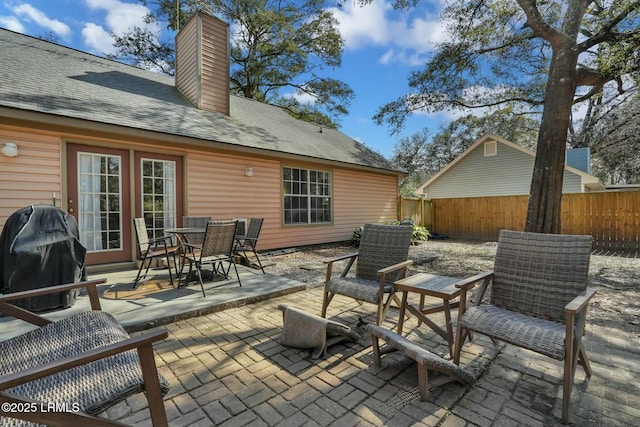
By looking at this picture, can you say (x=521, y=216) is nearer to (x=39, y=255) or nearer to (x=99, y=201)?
(x=99, y=201)

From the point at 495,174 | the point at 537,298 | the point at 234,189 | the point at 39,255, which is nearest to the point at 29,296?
the point at 39,255

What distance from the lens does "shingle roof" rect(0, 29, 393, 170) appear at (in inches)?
178

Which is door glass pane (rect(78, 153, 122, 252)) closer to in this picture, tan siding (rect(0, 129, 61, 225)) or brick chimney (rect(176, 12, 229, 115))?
tan siding (rect(0, 129, 61, 225))

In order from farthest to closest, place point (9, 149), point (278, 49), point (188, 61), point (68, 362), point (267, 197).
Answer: point (278, 49)
point (188, 61)
point (267, 197)
point (9, 149)
point (68, 362)

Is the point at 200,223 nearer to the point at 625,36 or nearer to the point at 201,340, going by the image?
the point at 201,340

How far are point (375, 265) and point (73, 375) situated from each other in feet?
8.43

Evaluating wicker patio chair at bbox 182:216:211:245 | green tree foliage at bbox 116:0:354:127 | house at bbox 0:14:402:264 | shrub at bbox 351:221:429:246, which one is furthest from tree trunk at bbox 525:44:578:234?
green tree foliage at bbox 116:0:354:127

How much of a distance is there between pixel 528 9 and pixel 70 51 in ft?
31.7

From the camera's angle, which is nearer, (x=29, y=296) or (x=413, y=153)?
(x=29, y=296)

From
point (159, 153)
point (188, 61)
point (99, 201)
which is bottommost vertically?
point (99, 201)

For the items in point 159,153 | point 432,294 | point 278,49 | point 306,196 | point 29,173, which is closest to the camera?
point 432,294

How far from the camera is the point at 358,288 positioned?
109 inches

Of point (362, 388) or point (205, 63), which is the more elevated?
point (205, 63)

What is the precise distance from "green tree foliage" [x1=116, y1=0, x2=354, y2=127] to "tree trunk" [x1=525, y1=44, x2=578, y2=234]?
1164cm
